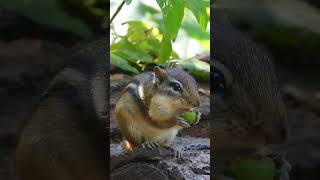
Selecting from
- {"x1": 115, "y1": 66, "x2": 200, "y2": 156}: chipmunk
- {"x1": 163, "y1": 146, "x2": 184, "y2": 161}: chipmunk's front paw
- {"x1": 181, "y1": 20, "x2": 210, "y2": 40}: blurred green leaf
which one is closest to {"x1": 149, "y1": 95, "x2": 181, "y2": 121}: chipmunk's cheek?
{"x1": 115, "y1": 66, "x2": 200, "y2": 156}: chipmunk

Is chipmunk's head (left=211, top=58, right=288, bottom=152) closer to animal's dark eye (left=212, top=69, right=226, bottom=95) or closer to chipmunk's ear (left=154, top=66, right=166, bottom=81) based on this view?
animal's dark eye (left=212, top=69, right=226, bottom=95)

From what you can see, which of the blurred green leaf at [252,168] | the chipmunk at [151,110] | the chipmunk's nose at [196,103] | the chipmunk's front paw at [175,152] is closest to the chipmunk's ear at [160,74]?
the chipmunk at [151,110]

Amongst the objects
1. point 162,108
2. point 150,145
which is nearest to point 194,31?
point 162,108

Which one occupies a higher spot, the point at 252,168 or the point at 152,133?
the point at 152,133

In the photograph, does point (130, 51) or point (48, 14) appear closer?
point (48, 14)

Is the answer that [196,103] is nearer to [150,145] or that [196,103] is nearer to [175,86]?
[175,86]

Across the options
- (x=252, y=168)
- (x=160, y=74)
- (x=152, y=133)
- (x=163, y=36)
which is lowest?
(x=252, y=168)

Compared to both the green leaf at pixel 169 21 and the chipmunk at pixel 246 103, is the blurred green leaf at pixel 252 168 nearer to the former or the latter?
the chipmunk at pixel 246 103
